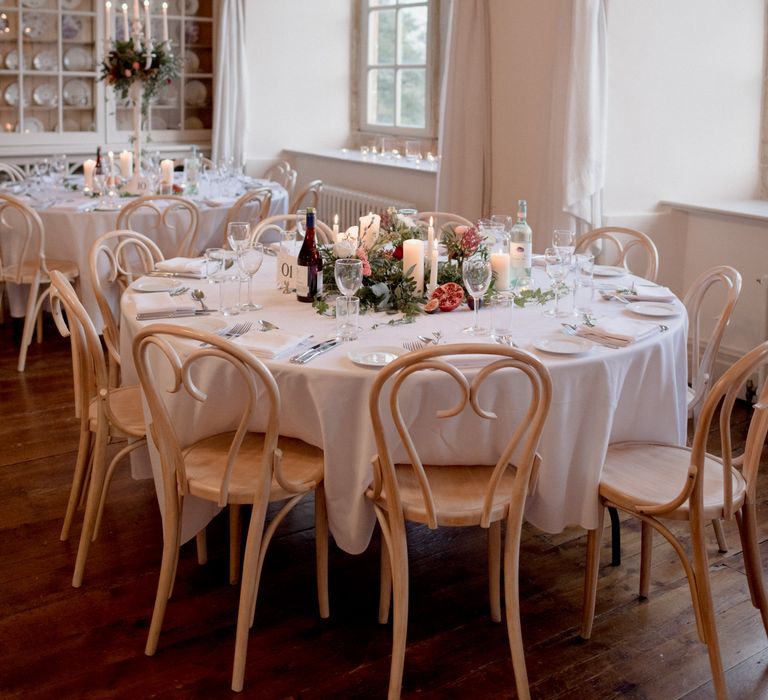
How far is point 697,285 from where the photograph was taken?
117 inches

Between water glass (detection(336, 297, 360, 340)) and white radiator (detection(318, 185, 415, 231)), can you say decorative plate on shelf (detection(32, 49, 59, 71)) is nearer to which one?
white radiator (detection(318, 185, 415, 231))

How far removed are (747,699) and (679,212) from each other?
2.82 m

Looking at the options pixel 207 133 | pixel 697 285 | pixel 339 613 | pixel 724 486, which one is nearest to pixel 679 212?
pixel 697 285

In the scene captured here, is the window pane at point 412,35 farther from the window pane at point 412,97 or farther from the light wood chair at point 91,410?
the light wood chair at point 91,410

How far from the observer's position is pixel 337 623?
245 centimetres

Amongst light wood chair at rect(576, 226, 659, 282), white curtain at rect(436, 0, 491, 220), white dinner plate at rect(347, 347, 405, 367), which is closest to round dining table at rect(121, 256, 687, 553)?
white dinner plate at rect(347, 347, 405, 367)

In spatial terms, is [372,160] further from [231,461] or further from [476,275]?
[231,461]

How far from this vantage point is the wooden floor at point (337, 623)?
2209 mm

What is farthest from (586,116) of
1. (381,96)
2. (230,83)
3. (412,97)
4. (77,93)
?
(77,93)

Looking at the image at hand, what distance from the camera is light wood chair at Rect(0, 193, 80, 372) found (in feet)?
14.5

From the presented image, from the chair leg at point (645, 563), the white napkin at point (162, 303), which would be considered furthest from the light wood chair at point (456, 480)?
the white napkin at point (162, 303)

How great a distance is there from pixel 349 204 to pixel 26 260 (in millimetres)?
2345

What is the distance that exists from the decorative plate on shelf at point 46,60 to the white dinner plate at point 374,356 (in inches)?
204

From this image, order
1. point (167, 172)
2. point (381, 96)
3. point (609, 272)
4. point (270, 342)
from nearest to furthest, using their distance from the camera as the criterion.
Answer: point (270, 342) < point (609, 272) < point (167, 172) < point (381, 96)
